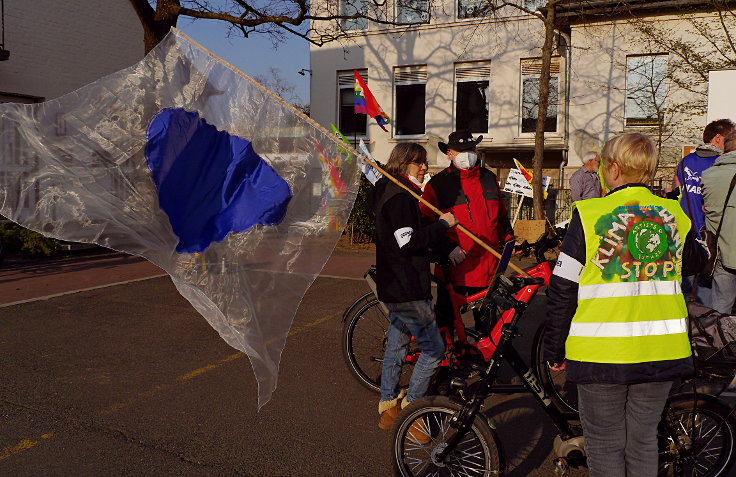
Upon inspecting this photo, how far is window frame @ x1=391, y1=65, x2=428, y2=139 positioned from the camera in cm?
2114

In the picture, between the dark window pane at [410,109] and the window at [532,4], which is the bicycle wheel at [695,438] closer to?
the window at [532,4]

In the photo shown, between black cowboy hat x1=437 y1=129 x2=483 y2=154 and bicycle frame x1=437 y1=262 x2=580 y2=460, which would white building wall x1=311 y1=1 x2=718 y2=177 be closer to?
black cowboy hat x1=437 y1=129 x2=483 y2=154

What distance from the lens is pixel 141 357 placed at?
628cm

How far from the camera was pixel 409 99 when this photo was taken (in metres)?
21.5

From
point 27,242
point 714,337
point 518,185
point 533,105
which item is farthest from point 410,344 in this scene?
point 533,105

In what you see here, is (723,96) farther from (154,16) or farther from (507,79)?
(507,79)

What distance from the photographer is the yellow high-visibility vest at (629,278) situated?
2.66m

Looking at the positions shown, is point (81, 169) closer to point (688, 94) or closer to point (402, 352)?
point (402, 352)

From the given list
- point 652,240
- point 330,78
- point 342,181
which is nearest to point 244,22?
point 330,78

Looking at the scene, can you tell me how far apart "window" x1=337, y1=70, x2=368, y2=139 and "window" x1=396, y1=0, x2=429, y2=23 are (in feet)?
7.57

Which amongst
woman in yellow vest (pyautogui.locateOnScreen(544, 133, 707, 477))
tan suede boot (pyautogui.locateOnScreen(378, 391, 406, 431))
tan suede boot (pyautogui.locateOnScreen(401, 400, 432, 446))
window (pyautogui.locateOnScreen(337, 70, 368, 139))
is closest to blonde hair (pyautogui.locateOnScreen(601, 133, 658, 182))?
woman in yellow vest (pyautogui.locateOnScreen(544, 133, 707, 477))

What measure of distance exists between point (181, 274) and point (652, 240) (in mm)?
2551

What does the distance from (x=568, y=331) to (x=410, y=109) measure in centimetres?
1920

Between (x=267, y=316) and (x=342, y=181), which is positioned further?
(x=342, y=181)
